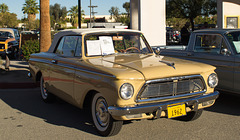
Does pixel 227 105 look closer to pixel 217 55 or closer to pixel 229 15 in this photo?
pixel 217 55

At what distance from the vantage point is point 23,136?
478 centimetres

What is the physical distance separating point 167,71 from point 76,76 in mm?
1541

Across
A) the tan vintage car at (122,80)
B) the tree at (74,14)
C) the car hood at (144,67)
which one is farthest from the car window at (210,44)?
the tree at (74,14)

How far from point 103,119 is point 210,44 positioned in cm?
331

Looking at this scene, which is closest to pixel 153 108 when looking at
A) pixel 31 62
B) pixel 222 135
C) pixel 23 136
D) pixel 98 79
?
pixel 98 79

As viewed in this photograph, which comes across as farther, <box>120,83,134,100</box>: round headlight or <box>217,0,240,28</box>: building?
<box>217,0,240,28</box>: building

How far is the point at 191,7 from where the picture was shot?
94.0 feet

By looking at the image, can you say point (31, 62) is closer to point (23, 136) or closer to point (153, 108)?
point (23, 136)

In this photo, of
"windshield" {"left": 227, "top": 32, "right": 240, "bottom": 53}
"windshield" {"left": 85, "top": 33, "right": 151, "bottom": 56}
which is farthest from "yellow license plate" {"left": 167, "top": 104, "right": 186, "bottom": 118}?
"windshield" {"left": 227, "top": 32, "right": 240, "bottom": 53}

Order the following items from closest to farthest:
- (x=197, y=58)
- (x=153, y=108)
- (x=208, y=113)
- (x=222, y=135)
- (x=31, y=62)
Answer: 1. (x=153, y=108)
2. (x=222, y=135)
3. (x=208, y=113)
4. (x=197, y=58)
5. (x=31, y=62)

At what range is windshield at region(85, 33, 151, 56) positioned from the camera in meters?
5.38

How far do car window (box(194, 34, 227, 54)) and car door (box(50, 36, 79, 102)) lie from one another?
2.94m

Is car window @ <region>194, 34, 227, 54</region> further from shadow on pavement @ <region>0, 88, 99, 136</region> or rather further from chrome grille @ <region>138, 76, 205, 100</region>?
shadow on pavement @ <region>0, 88, 99, 136</region>

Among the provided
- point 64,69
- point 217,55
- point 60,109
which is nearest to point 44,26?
point 60,109
